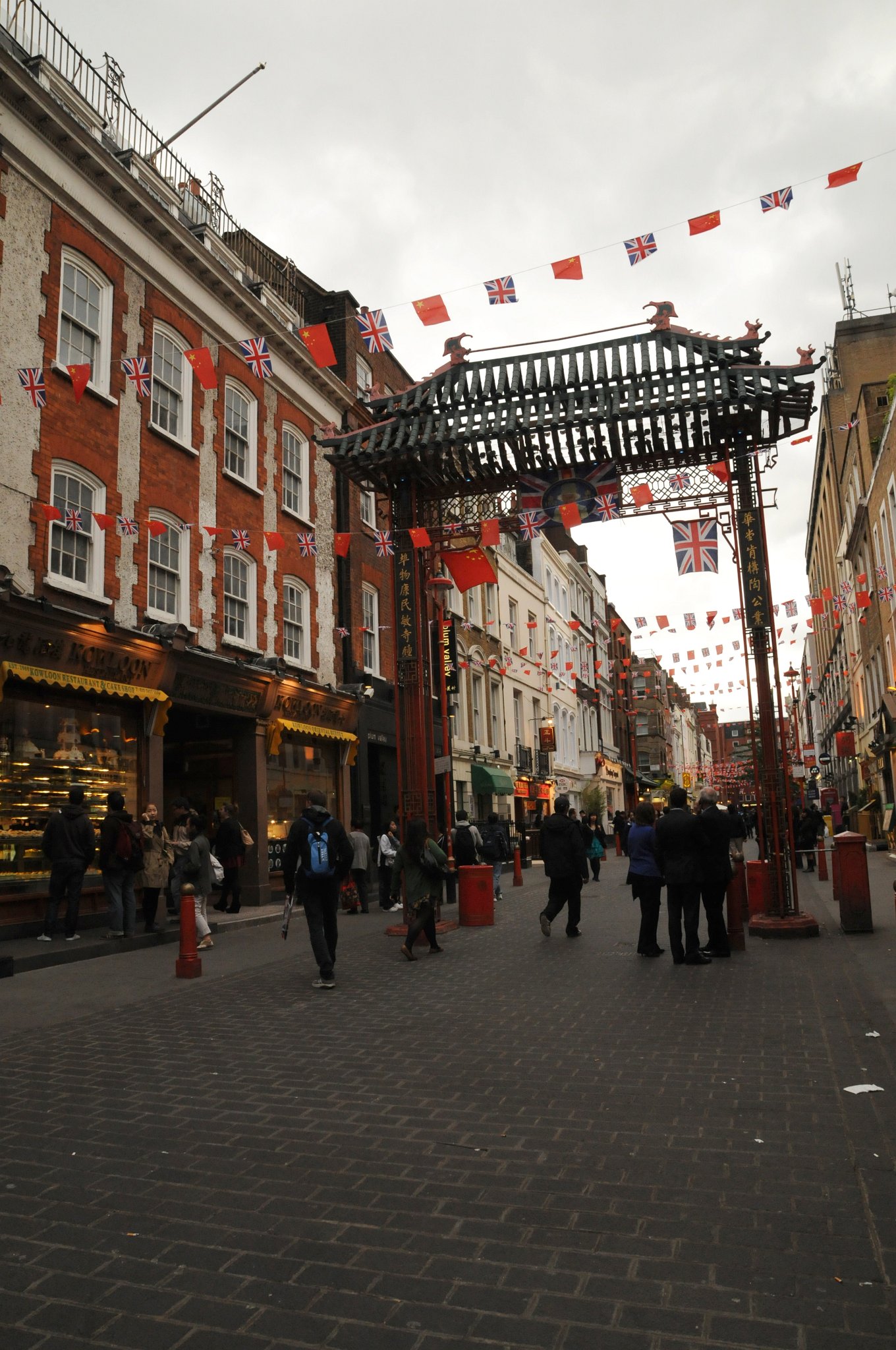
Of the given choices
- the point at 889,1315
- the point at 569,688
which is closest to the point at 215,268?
the point at 889,1315

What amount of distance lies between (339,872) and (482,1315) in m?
6.43

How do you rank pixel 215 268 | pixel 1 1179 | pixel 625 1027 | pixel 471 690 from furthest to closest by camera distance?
pixel 471 690, pixel 215 268, pixel 625 1027, pixel 1 1179

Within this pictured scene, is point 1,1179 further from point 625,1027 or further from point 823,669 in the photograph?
point 823,669

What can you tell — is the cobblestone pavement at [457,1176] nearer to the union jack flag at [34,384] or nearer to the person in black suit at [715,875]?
the person in black suit at [715,875]

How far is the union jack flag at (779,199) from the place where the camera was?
10.2 metres

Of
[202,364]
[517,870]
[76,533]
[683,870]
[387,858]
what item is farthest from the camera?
[517,870]

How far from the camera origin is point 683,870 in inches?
399

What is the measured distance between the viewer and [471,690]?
33469 millimetres

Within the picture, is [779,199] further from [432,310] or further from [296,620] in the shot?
[296,620]

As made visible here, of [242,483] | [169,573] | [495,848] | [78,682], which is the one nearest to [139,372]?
[169,573]

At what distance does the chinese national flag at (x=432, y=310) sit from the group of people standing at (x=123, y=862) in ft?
23.3

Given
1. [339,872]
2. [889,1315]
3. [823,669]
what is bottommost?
[889,1315]

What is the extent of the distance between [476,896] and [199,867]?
4115 millimetres

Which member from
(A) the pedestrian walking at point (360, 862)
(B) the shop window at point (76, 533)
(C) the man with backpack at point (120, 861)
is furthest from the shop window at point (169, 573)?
(A) the pedestrian walking at point (360, 862)
